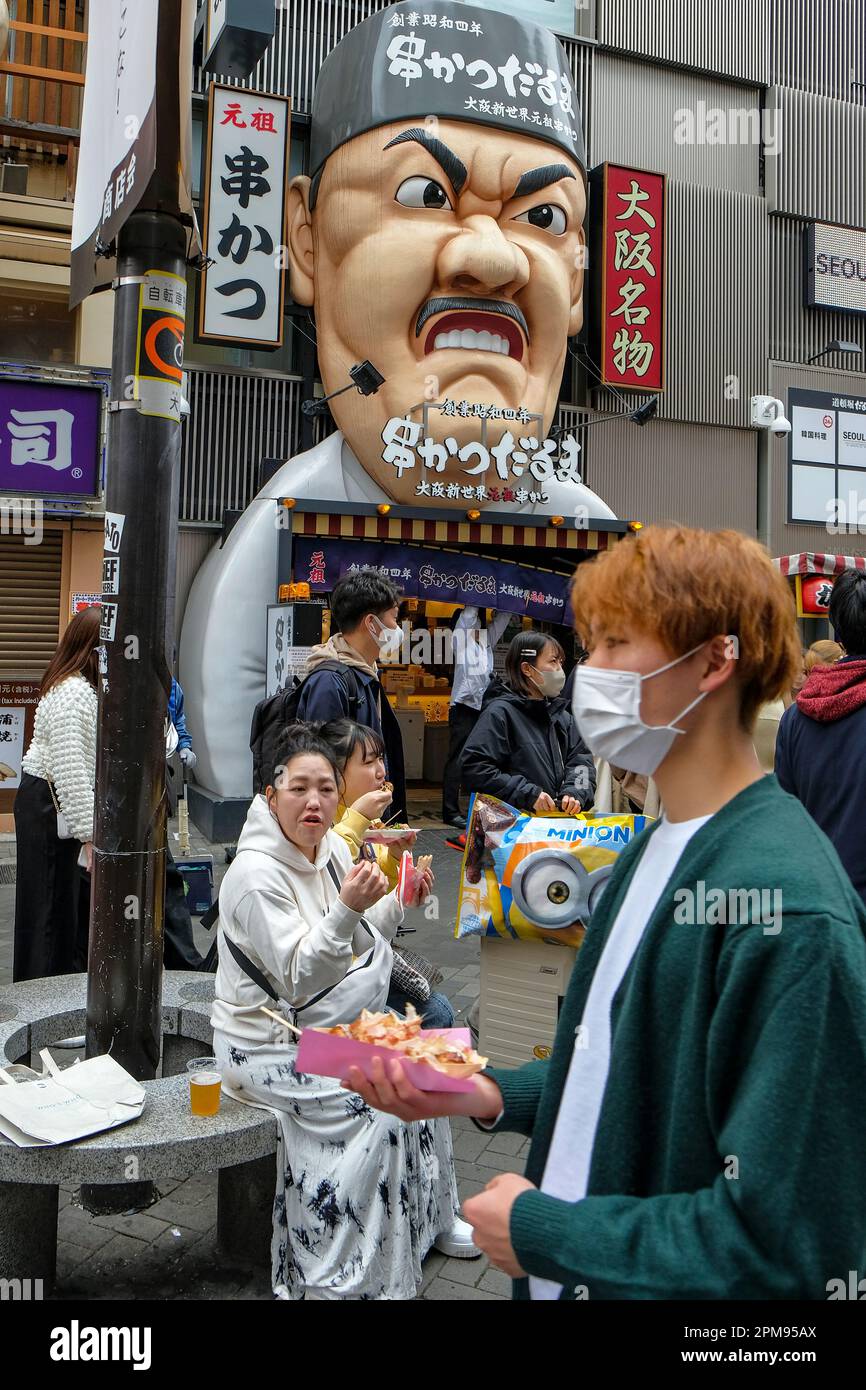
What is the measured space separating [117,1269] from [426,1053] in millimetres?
2039

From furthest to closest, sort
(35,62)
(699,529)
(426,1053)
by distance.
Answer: (35,62) < (426,1053) < (699,529)

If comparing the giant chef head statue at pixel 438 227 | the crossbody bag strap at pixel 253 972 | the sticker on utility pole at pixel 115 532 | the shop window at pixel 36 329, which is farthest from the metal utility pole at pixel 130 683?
the shop window at pixel 36 329

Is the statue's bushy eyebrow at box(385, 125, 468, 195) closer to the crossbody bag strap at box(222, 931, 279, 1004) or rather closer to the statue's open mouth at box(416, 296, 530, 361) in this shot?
the statue's open mouth at box(416, 296, 530, 361)

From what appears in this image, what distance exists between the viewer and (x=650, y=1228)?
1.25 meters

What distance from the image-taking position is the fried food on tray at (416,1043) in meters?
1.70

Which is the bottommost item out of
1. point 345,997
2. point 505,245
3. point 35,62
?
point 345,997

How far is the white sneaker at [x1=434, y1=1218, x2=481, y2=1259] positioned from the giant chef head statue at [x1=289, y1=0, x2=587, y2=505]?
8.15 meters

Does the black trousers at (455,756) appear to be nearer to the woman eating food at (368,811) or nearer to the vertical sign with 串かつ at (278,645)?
the vertical sign with 串かつ at (278,645)

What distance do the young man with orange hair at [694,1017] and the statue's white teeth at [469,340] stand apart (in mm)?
9310

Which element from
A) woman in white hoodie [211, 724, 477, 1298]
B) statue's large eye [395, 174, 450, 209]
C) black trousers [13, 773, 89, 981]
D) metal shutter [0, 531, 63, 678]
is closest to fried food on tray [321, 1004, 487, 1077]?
woman in white hoodie [211, 724, 477, 1298]

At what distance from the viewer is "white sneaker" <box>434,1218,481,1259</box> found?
10.7 feet

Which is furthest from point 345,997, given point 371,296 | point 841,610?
point 371,296
